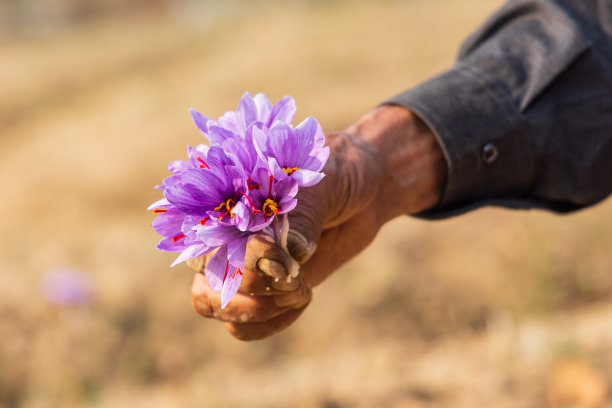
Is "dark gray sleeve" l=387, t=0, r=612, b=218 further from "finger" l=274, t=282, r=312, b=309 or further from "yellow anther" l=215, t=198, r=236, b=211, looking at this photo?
"yellow anther" l=215, t=198, r=236, b=211

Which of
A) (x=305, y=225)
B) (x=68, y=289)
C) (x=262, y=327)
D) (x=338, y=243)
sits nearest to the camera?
(x=305, y=225)

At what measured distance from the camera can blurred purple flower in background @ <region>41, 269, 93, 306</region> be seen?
126 inches

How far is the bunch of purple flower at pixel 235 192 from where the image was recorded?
3.23ft

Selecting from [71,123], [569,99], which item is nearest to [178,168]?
[569,99]

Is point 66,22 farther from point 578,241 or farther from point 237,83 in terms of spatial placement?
point 578,241

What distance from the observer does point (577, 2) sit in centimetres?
160

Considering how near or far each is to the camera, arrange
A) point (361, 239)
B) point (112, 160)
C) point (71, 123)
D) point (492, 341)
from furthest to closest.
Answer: point (71, 123)
point (112, 160)
point (492, 341)
point (361, 239)

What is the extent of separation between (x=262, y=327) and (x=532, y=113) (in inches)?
30.4

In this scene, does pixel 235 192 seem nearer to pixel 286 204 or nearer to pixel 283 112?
pixel 286 204

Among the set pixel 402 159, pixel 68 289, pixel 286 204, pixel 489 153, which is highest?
pixel 286 204

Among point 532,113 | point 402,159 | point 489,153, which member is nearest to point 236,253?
point 402,159

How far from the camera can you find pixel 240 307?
1.15 m

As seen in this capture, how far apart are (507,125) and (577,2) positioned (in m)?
0.36

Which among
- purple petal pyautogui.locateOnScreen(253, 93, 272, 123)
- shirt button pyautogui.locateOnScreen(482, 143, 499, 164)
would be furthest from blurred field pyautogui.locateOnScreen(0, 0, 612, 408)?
purple petal pyautogui.locateOnScreen(253, 93, 272, 123)
